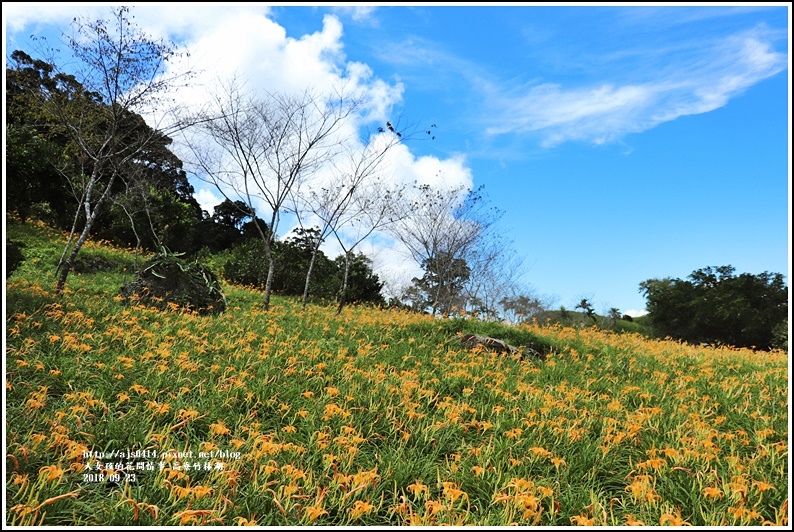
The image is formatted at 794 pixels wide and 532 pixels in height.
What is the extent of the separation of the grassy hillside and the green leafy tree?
47.5 ft

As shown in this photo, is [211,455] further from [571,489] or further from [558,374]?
[558,374]

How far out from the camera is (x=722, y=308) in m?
19.5

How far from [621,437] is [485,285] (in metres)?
21.2

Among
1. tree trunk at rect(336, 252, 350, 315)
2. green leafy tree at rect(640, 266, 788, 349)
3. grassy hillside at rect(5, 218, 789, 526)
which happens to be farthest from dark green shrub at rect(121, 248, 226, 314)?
green leafy tree at rect(640, 266, 788, 349)

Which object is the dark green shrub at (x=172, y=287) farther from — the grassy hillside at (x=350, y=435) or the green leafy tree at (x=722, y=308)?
the green leafy tree at (x=722, y=308)

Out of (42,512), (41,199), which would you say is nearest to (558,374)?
(42,512)

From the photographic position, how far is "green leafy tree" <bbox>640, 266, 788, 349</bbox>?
19.3m

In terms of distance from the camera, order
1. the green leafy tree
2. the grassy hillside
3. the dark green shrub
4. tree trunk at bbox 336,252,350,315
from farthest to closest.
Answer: the green leafy tree → tree trunk at bbox 336,252,350,315 → the dark green shrub → the grassy hillside

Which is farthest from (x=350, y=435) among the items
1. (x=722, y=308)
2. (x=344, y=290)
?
(x=722, y=308)

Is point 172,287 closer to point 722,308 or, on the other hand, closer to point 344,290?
point 344,290

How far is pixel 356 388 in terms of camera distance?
5.11 metres

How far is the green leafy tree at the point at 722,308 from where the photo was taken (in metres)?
19.3

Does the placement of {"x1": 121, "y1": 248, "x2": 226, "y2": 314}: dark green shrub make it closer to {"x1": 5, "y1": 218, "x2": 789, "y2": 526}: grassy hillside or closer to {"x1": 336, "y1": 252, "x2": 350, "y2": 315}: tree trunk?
{"x1": 5, "y1": 218, "x2": 789, "y2": 526}: grassy hillside

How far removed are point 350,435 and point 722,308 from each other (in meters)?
21.5
